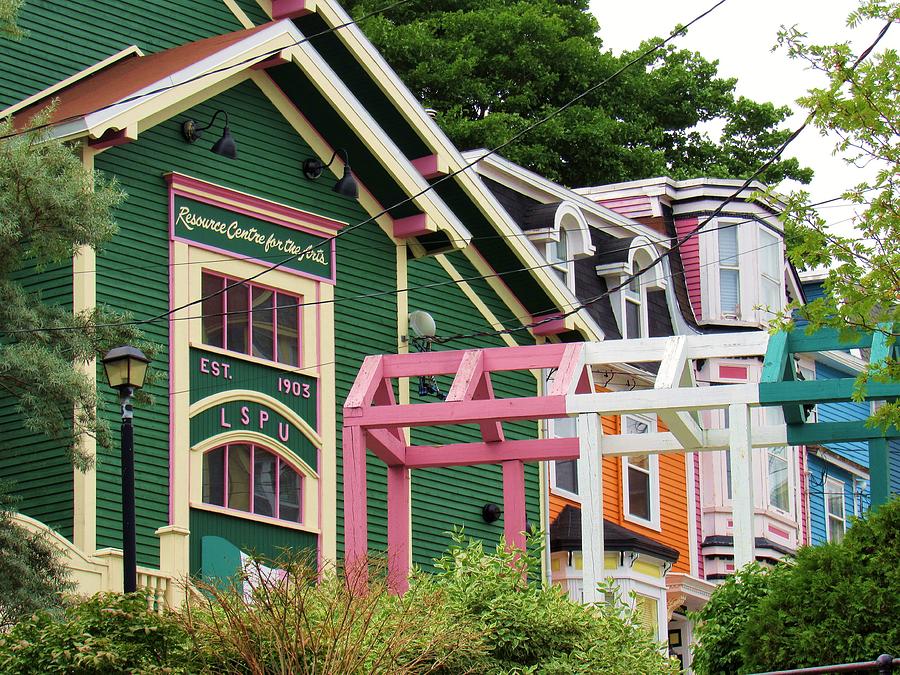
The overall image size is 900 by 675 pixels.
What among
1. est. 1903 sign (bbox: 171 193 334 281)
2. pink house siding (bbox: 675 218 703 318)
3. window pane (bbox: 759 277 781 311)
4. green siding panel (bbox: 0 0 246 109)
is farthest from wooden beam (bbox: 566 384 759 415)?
window pane (bbox: 759 277 781 311)

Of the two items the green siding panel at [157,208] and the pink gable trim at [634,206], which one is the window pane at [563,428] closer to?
the pink gable trim at [634,206]

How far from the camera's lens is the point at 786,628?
41.1ft

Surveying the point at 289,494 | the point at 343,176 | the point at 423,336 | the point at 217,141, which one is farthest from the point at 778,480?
the point at 217,141

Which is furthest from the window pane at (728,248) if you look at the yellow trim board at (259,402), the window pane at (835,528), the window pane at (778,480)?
the yellow trim board at (259,402)

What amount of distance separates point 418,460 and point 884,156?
7.79 metres

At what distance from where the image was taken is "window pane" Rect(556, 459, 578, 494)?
2805 cm

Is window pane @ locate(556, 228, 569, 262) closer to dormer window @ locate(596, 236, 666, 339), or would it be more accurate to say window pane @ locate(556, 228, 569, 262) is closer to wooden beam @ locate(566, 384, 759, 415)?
dormer window @ locate(596, 236, 666, 339)

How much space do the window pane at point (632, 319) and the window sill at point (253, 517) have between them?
10.2m

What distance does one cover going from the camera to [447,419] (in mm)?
19500

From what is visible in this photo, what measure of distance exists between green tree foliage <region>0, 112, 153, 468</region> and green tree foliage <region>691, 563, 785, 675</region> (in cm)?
590

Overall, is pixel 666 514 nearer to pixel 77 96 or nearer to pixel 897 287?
pixel 77 96

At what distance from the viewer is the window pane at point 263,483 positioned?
2152 cm

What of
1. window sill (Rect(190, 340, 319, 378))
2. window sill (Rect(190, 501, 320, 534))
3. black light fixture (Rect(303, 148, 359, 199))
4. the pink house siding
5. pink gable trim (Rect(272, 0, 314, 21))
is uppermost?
pink gable trim (Rect(272, 0, 314, 21))

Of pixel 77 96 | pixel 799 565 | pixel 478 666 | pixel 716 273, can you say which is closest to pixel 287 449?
pixel 77 96
